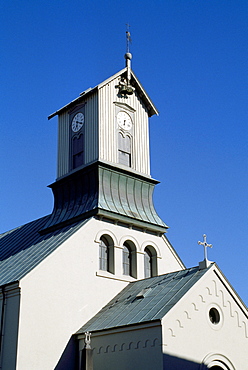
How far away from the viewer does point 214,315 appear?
78.8ft

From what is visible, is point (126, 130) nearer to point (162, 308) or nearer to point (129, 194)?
point (129, 194)

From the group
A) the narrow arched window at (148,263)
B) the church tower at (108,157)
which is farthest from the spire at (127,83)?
the narrow arched window at (148,263)

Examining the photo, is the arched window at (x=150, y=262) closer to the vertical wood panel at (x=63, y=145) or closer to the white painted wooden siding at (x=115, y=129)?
the white painted wooden siding at (x=115, y=129)

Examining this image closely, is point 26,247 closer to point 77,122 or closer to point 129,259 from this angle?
point 129,259

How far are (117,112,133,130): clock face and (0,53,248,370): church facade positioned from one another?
0.07 m

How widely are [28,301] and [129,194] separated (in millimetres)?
9444

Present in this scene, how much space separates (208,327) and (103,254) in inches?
304

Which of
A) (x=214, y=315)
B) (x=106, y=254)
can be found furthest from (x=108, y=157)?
(x=214, y=315)

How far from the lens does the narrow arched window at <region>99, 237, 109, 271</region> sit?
94.2 ft

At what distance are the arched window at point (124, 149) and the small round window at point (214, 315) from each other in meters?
11.2

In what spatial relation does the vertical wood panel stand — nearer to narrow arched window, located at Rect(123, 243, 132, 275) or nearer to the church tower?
the church tower

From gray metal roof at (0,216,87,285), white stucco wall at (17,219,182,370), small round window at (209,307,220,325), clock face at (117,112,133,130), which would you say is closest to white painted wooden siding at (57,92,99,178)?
clock face at (117,112,133,130)

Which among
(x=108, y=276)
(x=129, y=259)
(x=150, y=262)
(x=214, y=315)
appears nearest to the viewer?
(x=214, y=315)

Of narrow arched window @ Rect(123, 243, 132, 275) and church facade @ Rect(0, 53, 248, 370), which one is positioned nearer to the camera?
church facade @ Rect(0, 53, 248, 370)
